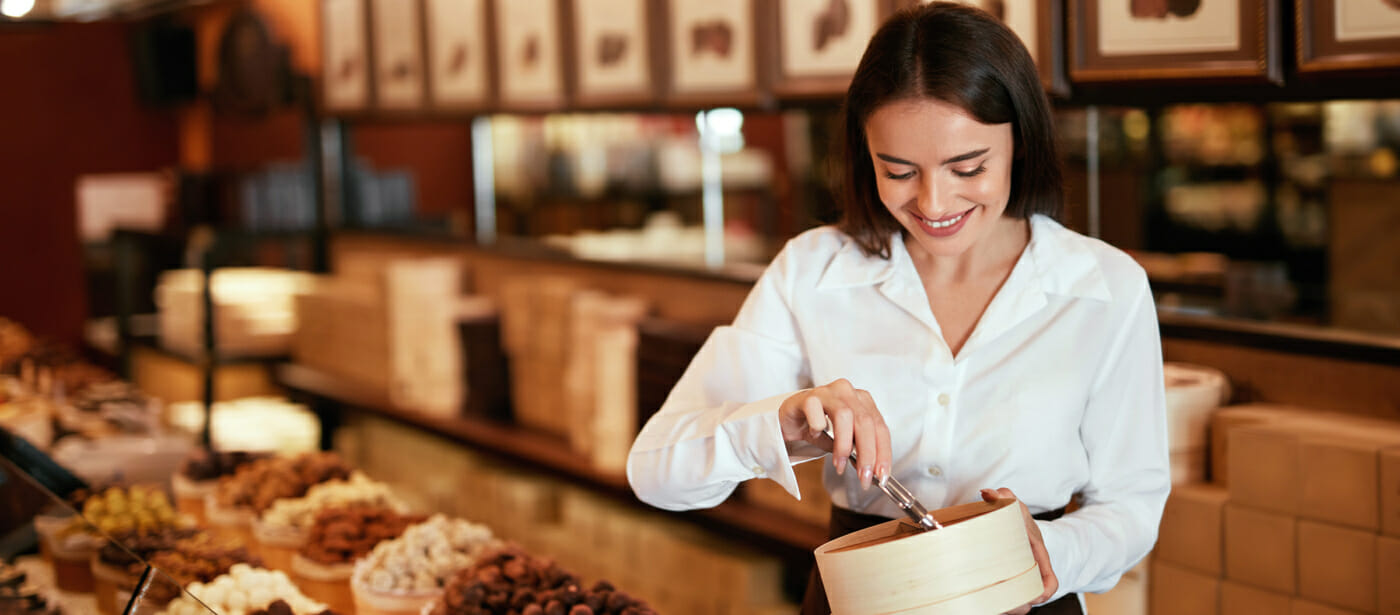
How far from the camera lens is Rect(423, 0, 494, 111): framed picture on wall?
4137mm

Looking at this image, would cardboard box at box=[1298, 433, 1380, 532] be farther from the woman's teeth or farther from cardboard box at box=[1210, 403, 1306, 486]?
the woman's teeth

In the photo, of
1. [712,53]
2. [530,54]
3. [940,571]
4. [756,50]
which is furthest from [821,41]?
[940,571]

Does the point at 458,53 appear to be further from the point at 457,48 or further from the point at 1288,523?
the point at 1288,523

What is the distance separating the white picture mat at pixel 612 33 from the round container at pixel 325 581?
1.70 metres

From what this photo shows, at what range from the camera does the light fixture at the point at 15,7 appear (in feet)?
10.00

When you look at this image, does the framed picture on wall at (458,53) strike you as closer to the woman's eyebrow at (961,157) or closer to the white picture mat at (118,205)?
the white picture mat at (118,205)

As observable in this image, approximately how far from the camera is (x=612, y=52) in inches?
140

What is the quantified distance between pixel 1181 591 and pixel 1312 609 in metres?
0.22

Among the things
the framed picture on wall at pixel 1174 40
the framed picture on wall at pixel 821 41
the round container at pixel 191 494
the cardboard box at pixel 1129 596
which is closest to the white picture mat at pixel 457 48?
the framed picture on wall at pixel 821 41

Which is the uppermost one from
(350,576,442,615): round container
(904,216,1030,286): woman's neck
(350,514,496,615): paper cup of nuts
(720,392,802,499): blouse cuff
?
(904,216,1030,286): woman's neck

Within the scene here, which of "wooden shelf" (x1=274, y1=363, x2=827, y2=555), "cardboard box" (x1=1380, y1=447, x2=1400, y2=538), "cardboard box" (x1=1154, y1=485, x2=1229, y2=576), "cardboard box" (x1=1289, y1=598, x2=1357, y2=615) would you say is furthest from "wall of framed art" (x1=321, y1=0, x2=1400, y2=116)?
"wooden shelf" (x1=274, y1=363, x2=827, y2=555)

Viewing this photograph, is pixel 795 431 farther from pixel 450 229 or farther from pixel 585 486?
pixel 450 229

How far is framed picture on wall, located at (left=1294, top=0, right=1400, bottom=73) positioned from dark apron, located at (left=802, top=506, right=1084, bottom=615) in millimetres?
902

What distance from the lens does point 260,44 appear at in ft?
18.1
